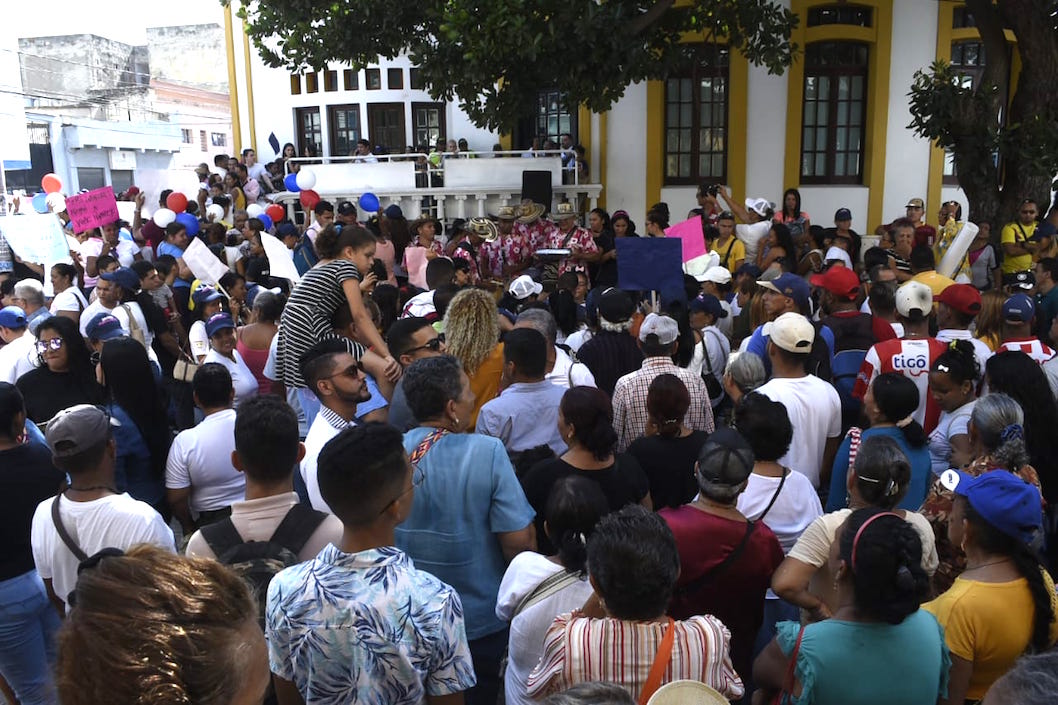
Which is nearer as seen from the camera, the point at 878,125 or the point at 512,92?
the point at 512,92

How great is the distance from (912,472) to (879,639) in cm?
149

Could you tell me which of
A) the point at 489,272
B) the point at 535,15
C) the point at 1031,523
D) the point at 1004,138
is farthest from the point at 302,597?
the point at 1004,138

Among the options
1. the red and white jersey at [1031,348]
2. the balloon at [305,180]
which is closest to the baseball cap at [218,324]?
the red and white jersey at [1031,348]

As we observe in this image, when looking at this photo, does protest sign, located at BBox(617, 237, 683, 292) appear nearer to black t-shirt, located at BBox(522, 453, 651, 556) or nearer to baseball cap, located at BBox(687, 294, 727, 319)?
baseball cap, located at BBox(687, 294, 727, 319)

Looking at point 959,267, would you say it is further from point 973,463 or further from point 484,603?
point 484,603

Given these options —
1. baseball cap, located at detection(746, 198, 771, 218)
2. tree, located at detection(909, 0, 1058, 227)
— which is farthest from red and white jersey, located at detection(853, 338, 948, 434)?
tree, located at detection(909, 0, 1058, 227)

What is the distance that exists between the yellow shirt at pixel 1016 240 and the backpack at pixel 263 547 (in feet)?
28.2

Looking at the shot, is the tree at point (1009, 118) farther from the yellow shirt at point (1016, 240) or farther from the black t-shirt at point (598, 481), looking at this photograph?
the black t-shirt at point (598, 481)

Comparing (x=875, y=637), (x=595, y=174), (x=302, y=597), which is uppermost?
(x=595, y=174)

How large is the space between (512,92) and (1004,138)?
5835mm

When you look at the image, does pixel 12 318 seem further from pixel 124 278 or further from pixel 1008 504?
pixel 1008 504

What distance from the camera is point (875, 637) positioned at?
7.46ft

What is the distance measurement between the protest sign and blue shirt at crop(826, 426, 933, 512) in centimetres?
276

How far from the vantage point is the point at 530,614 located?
7.95 feet
